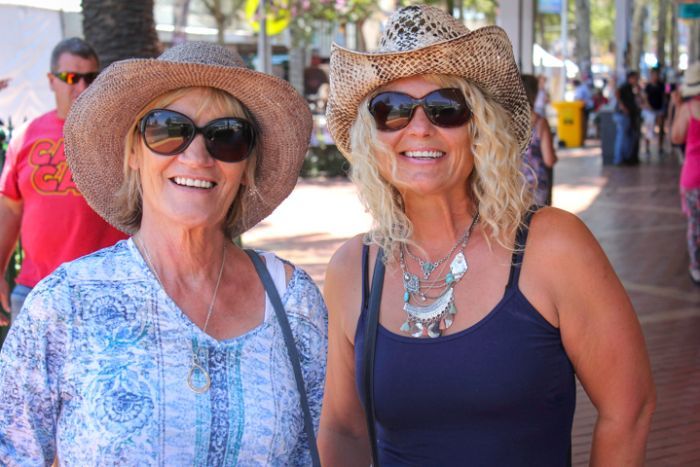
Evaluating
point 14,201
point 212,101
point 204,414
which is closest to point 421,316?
point 204,414

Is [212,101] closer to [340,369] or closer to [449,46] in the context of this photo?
[449,46]

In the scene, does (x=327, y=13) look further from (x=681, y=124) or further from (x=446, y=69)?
(x=446, y=69)

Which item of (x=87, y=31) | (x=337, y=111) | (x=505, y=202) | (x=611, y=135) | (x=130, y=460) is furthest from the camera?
(x=611, y=135)

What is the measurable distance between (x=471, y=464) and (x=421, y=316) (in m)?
0.37

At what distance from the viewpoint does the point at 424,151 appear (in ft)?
8.15

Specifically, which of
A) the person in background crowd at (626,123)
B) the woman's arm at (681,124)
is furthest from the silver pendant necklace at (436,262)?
the person in background crowd at (626,123)

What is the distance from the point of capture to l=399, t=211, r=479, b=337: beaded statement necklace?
239 cm

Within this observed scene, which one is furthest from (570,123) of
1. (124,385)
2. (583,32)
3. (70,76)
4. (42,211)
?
(124,385)

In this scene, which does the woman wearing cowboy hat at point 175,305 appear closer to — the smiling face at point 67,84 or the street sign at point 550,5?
the smiling face at point 67,84

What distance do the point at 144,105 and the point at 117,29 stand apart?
4.05 metres

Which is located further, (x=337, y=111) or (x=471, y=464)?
(x=337, y=111)

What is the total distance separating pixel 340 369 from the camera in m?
2.60

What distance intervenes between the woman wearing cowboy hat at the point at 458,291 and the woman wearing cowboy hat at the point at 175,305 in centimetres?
18

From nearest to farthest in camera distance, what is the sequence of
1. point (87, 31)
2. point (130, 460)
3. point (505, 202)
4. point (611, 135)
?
1. point (130, 460)
2. point (505, 202)
3. point (87, 31)
4. point (611, 135)
